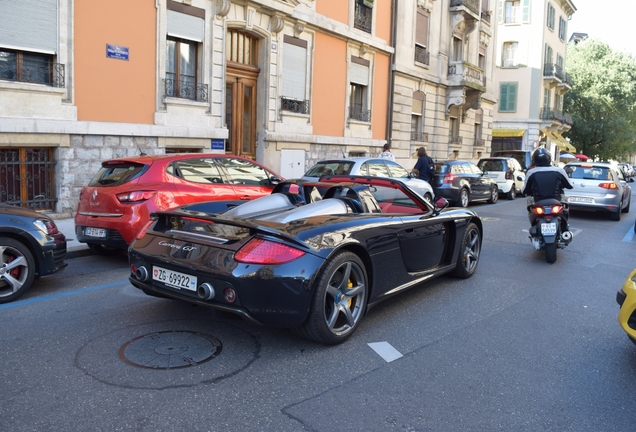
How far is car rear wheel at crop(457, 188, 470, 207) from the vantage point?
53.4 ft

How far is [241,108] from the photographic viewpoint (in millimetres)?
16656

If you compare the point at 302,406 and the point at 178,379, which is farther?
the point at 178,379

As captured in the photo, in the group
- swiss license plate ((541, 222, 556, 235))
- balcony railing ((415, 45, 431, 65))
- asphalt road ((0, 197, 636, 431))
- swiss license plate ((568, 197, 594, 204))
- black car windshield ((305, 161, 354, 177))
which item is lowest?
asphalt road ((0, 197, 636, 431))

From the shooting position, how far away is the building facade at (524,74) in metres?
44.2

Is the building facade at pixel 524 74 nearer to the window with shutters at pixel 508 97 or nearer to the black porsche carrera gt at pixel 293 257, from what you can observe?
the window with shutters at pixel 508 97

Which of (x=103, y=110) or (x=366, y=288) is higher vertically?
(x=103, y=110)

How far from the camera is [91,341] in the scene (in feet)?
14.2

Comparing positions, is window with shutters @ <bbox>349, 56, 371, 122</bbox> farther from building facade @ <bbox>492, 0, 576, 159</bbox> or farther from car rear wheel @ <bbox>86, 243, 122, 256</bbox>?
building facade @ <bbox>492, 0, 576, 159</bbox>

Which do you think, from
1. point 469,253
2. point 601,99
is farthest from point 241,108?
point 601,99

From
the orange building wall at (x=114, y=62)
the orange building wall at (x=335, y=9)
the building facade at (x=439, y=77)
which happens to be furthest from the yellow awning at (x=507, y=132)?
the orange building wall at (x=114, y=62)

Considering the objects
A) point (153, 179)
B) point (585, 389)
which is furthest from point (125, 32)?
point (585, 389)

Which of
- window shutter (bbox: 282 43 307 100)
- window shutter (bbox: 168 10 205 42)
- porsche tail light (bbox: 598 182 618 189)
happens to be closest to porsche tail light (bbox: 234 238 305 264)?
window shutter (bbox: 168 10 205 42)

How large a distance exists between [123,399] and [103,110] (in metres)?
10.3

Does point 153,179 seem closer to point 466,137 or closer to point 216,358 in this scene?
point 216,358
